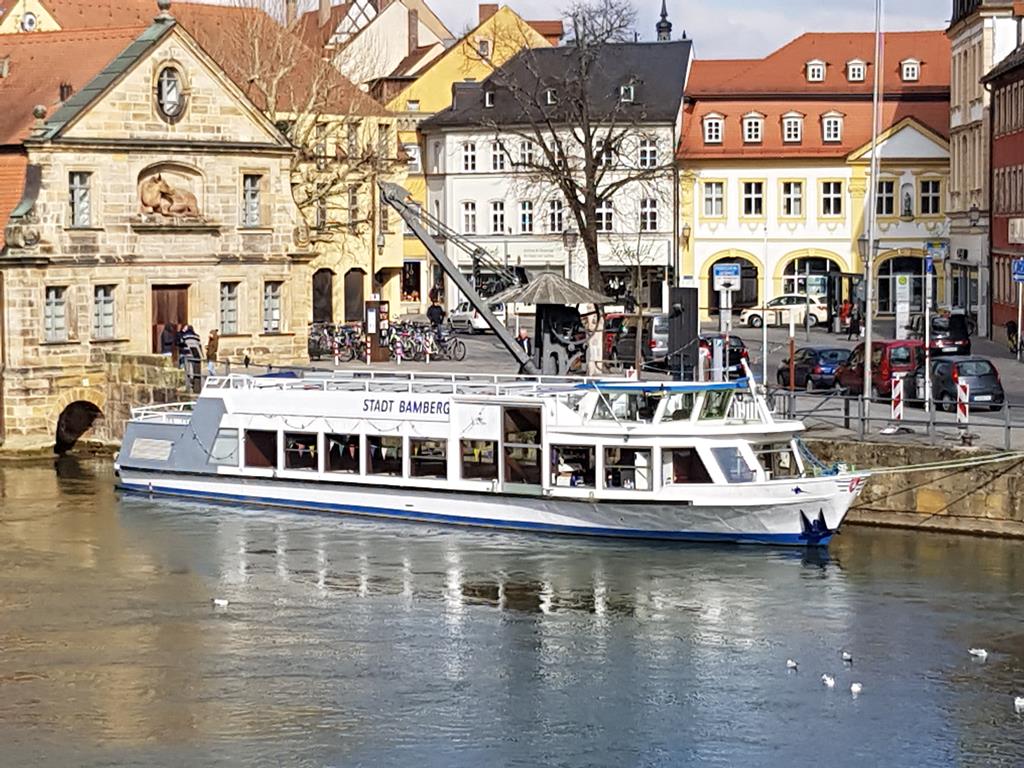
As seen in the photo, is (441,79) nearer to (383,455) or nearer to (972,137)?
(972,137)

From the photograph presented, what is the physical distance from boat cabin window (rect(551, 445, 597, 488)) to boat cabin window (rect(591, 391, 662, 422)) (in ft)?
2.36

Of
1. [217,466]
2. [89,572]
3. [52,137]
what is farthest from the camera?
[52,137]

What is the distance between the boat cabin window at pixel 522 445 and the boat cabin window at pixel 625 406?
1.38 metres

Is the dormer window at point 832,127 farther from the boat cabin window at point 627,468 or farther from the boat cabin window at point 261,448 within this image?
the boat cabin window at point 627,468

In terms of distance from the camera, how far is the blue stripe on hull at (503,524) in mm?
38875

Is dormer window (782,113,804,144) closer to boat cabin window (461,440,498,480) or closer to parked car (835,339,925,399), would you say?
parked car (835,339,925,399)

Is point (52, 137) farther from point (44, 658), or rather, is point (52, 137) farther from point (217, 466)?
point (44, 658)

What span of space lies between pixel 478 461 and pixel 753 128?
47.9 m

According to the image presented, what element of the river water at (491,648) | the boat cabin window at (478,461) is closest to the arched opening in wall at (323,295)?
the river water at (491,648)

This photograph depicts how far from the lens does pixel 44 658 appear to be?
31.4 meters

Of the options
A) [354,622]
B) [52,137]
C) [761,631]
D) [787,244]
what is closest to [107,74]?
[52,137]

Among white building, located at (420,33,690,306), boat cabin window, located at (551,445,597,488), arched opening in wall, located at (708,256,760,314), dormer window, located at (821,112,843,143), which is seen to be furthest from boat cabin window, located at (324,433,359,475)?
dormer window, located at (821,112,843,143)

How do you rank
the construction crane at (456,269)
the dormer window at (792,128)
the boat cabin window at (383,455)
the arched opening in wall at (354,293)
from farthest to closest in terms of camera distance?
the dormer window at (792,128) → the arched opening in wall at (354,293) → the construction crane at (456,269) → the boat cabin window at (383,455)

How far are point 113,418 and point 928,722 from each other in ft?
99.6
